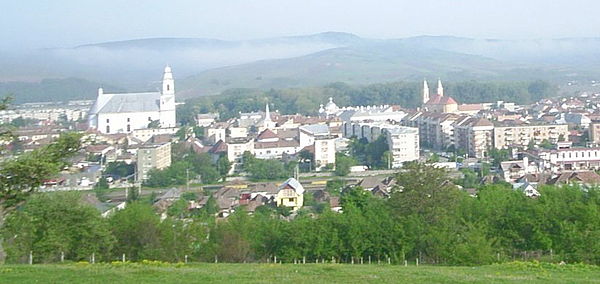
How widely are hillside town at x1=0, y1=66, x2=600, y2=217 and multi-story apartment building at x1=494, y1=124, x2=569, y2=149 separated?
3 cm

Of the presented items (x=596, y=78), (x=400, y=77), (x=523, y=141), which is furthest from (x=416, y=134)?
(x=400, y=77)

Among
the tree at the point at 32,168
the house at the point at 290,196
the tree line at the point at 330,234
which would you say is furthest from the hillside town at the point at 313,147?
the tree at the point at 32,168

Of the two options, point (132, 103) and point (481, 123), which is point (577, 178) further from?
point (132, 103)

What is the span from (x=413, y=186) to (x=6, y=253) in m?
4.32

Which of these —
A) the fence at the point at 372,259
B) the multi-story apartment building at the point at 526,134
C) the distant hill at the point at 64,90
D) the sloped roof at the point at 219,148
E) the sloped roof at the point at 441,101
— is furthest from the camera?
the distant hill at the point at 64,90

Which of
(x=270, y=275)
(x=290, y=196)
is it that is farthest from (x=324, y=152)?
(x=270, y=275)

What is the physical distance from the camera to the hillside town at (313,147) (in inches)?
603

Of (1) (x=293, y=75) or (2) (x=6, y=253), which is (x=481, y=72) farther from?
(2) (x=6, y=253)

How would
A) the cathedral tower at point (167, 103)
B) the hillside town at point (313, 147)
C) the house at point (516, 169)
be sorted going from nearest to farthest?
the hillside town at point (313, 147) → the house at point (516, 169) → the cathedral tower at point (167, 103)

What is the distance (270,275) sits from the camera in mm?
4844

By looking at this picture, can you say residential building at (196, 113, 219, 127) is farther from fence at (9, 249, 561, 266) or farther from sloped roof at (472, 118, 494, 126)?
fence at (9, 249, 561, 266)

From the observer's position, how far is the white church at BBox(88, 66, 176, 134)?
3231 cm

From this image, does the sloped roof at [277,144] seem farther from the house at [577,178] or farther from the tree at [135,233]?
the tree at [135,233]

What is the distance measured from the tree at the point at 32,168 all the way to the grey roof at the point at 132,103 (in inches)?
1123
